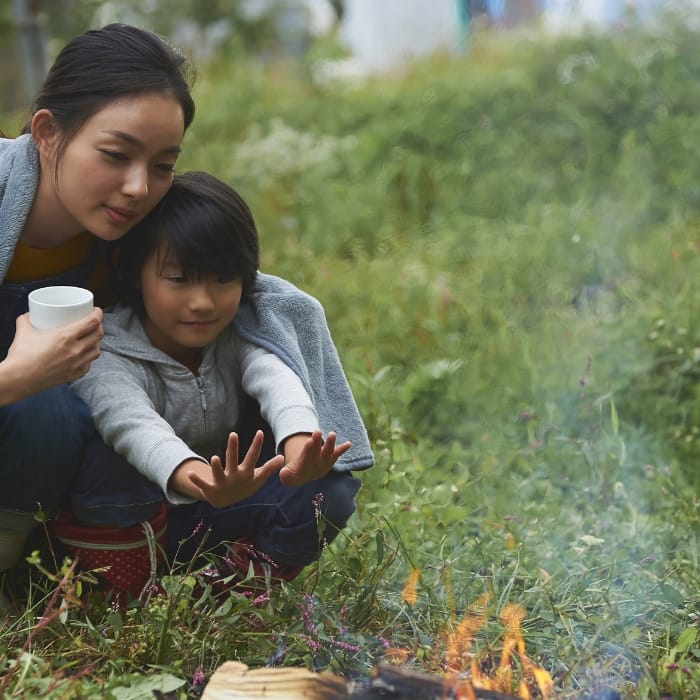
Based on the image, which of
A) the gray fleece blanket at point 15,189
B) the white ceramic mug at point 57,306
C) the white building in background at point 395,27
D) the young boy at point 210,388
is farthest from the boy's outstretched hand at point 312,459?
the white building in background at point 395,27

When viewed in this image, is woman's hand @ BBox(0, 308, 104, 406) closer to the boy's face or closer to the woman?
the woman

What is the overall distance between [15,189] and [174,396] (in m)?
0.55

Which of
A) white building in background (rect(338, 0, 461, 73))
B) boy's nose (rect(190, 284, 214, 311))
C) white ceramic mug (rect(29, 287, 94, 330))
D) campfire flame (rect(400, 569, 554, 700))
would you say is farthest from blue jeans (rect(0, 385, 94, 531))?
white building in background (rect(338, 0, 461, 73))

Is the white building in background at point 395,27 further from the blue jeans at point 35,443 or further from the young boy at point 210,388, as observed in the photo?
the blue jeans at point 35,443

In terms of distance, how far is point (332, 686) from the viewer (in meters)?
1.71

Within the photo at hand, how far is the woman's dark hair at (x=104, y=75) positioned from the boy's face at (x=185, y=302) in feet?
1.07

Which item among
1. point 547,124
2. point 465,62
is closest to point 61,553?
point 547,124

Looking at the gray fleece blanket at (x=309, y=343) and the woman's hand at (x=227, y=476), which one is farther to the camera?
the gray fleece blanket at (x=309, y=343)

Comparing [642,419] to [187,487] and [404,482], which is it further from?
[187,487]

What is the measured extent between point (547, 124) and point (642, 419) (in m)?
3.63

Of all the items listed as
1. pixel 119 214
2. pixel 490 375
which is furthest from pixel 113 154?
pixel 490 375

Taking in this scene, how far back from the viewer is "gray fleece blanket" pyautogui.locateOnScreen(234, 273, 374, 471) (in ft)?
7.63

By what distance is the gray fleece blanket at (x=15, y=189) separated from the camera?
2143mm

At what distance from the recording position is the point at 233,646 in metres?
2.10
